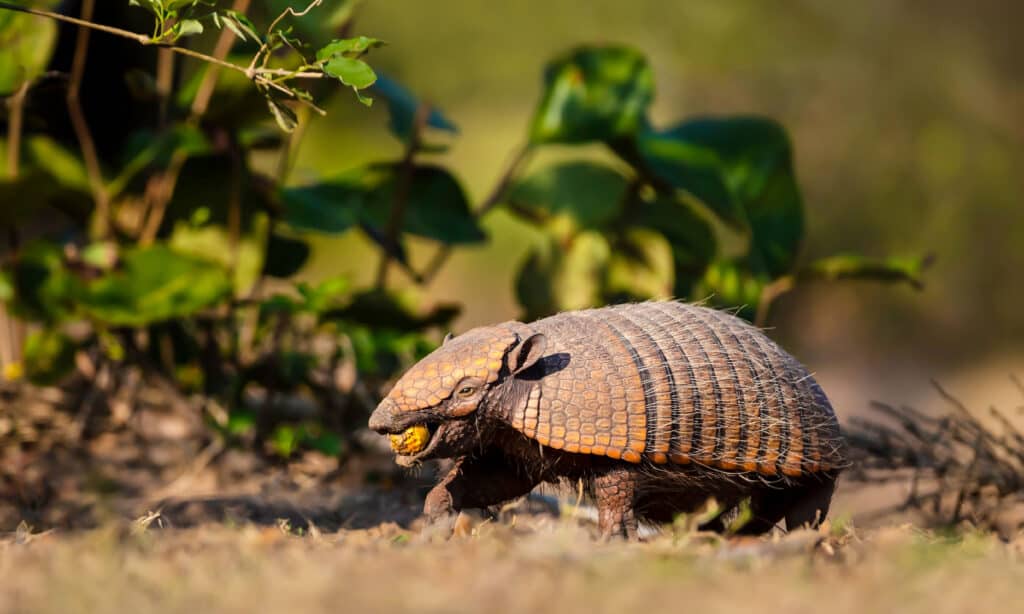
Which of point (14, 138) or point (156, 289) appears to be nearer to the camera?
point (156, 289)

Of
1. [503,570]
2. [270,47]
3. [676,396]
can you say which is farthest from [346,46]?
[503,570]

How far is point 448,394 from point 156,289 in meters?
2.78

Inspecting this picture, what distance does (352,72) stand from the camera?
3.32m

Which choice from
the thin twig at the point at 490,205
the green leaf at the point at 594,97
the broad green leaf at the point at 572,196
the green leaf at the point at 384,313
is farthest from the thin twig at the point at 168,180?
the broad green leaf at the point at 572,196

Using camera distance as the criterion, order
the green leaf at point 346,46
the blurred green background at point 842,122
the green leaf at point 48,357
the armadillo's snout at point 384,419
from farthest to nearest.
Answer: the blurred green background at point 842,122 → the green leaf at point 48,357 → the armadillo's snout at point 384,419 → the green leaf at point 346,46

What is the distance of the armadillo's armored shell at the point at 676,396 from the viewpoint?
3666mm

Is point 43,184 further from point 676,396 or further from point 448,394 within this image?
point 676,396

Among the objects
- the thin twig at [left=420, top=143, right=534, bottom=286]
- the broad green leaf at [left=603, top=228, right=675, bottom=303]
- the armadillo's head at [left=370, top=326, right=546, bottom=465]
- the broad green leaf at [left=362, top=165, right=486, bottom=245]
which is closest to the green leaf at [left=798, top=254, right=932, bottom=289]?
the broad green leaf at [left=603, top=228, right=675, bottom=303]

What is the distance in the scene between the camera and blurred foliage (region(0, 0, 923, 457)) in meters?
5.95

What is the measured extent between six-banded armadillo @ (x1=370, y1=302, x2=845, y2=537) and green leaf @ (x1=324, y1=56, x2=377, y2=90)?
0.96 m

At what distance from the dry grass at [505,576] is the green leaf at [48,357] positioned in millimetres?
3061

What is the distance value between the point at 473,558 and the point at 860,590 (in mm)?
962

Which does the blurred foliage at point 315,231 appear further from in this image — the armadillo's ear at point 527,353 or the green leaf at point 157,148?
the armadillo's ear at point 527,353

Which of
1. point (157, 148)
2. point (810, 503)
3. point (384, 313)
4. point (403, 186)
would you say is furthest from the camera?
point (403, 186)
